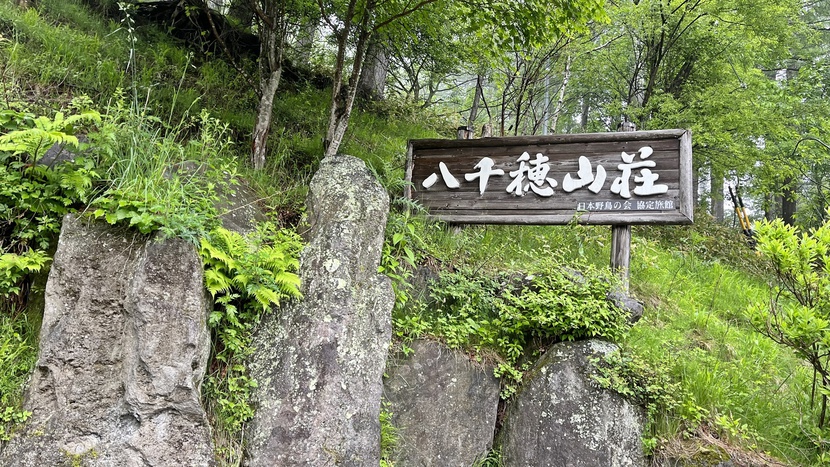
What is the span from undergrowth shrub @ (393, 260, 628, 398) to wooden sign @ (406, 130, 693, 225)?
79cm

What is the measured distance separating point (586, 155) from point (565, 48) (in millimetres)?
4525

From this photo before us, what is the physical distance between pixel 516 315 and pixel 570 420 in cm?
98

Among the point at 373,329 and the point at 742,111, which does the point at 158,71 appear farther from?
the point at 742,111

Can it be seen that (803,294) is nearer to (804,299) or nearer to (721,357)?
(804,299)

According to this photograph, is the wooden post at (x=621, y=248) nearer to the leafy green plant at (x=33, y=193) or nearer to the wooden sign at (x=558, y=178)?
the wooden sign at (x=558, y=178)

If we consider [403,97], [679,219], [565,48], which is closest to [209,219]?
[679,219]

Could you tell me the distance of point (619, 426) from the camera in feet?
12.7

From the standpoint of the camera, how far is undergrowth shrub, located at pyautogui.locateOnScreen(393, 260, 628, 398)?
4.29 meters

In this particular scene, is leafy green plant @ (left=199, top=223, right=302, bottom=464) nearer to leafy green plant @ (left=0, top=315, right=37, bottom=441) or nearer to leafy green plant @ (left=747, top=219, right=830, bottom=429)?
leafy green plant @ (left=0, top=315, right=37, bottom=441)

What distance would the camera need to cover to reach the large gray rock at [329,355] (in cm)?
323

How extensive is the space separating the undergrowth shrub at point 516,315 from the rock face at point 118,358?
1857mm

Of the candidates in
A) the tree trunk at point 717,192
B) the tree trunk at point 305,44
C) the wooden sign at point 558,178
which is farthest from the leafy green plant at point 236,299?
the tree trunk at point 717,192

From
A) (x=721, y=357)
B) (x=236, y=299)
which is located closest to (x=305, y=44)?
(x=236, y=299)

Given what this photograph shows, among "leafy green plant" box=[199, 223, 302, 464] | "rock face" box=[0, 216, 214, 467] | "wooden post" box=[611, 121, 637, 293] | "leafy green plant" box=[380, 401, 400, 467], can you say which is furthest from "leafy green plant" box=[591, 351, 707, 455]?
"rock face" box=[0, 216, 214, 467]
